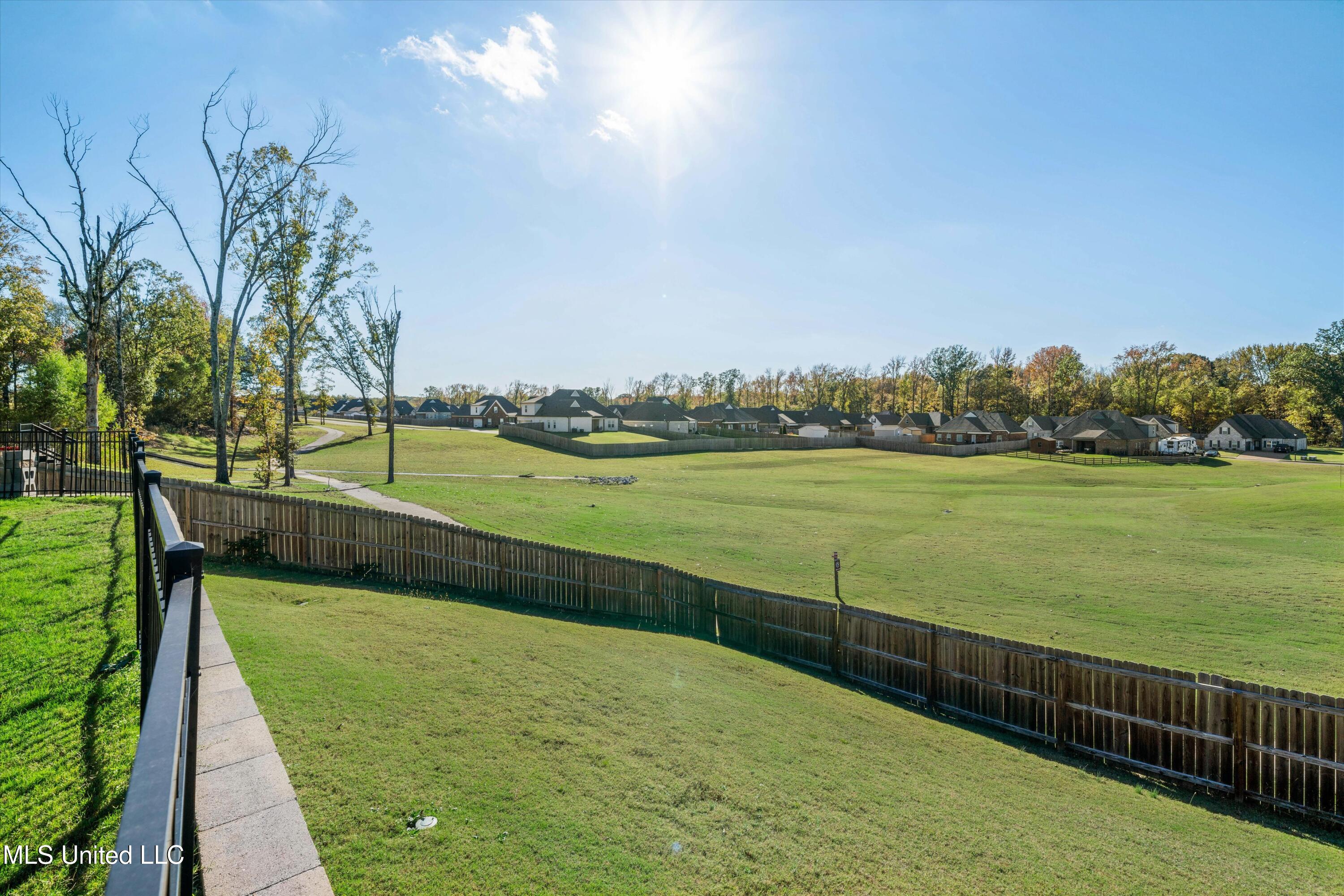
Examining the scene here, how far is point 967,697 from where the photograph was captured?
9.96 meters

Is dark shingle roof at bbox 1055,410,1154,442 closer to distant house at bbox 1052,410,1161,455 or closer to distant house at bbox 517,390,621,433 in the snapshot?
distant house at bbox 1052,410,1161,455

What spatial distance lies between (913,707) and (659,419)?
75.7 m

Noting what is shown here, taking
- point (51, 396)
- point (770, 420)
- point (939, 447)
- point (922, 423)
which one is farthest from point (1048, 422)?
point (51, 396)

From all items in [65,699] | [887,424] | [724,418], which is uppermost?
[724,418]

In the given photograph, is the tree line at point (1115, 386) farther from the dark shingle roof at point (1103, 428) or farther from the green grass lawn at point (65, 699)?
the green grass lawn at point (65, 699)

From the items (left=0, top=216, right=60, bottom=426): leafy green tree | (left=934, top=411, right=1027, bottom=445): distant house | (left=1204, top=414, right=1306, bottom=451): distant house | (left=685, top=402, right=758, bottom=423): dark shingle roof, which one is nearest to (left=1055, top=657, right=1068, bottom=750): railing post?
(left=0, top=216, right=60, bottom=426): leafy green tree

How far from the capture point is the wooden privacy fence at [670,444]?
181 ft

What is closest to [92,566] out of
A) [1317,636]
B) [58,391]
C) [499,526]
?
[499,526]

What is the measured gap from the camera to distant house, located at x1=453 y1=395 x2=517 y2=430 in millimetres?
90625

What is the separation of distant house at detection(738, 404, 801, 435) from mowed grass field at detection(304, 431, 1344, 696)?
174ft

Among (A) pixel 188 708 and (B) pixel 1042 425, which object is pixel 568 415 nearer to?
(B) pixel 1042 425

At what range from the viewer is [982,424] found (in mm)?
83500

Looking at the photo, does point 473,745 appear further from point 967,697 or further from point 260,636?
point 967,697

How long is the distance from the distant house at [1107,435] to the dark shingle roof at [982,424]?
273 inches
